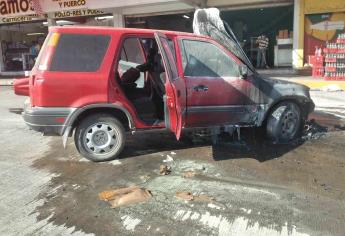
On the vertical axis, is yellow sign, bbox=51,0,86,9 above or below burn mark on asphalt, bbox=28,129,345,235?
above

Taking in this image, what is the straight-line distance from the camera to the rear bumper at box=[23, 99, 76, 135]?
5602 mm

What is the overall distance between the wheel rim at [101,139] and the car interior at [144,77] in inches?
23.1

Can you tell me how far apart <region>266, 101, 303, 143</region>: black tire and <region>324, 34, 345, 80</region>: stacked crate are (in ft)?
27.5

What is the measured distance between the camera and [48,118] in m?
5.62

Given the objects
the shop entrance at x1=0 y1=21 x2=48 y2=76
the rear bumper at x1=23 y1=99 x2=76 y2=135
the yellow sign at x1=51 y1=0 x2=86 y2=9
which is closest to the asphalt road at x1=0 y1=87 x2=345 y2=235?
the rear bumper at x1=23 y1=99 x2=76 y2=135

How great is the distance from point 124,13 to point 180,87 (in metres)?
16.2

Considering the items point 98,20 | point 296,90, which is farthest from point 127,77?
point 98,20

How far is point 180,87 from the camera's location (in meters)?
5.65

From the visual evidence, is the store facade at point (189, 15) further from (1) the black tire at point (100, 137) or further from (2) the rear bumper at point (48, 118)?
(2) the rear bumper at point (48, 118)

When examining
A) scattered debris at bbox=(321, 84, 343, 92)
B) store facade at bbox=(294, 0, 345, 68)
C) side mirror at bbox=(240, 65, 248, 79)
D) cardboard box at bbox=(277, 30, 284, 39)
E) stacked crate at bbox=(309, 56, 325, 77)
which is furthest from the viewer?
cardboard box at bbox=(277, 30, 284, 39)

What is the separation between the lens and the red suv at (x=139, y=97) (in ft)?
18.2

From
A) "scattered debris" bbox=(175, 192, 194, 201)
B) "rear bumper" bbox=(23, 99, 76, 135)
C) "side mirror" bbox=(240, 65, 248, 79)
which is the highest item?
"side mirror" bbox=(240, 65, 248, 79)

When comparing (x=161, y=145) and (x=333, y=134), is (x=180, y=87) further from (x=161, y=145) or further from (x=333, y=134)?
(x=333, y=134)

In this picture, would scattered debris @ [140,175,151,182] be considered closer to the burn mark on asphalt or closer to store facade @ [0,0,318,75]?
the burn mark on asphalt
